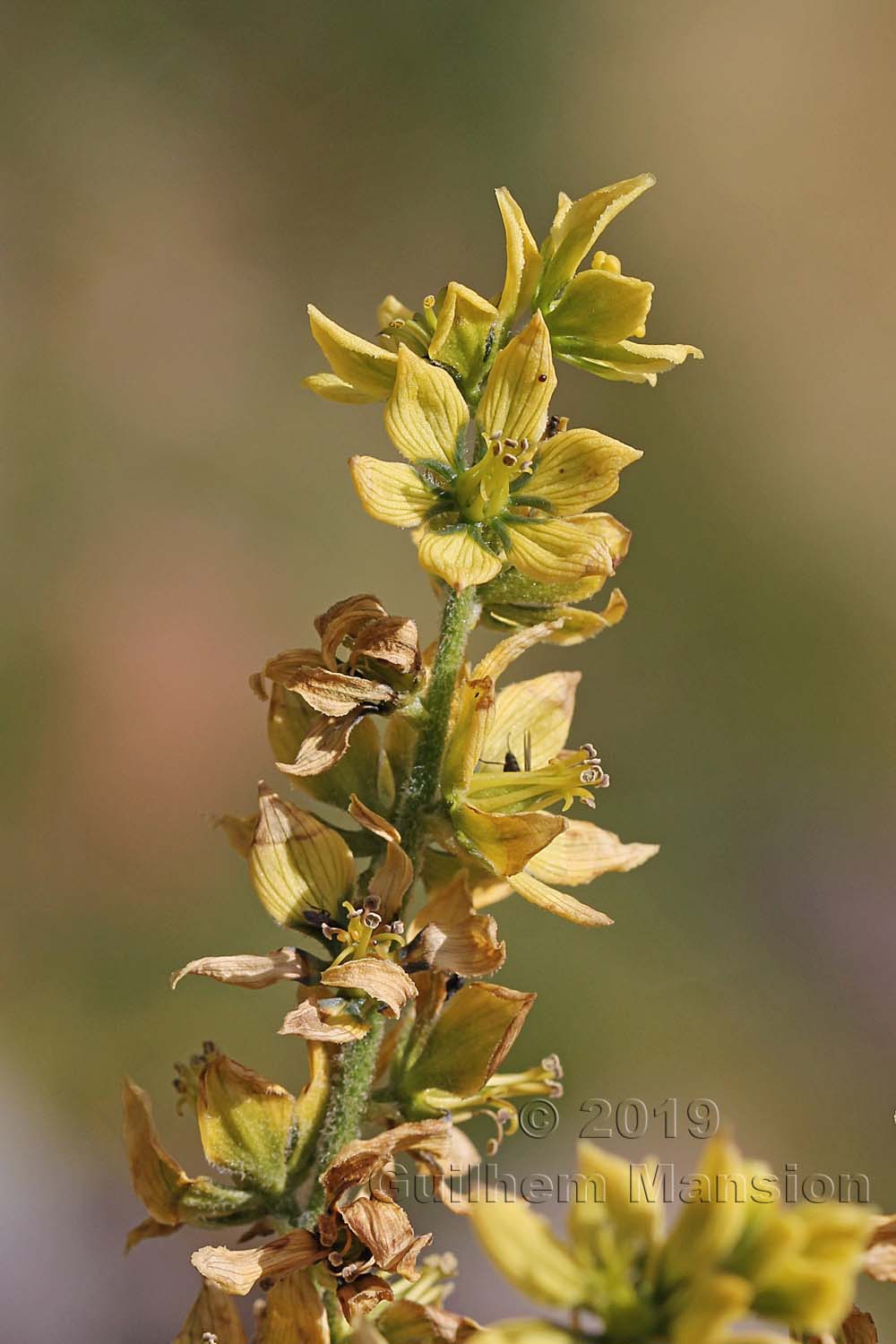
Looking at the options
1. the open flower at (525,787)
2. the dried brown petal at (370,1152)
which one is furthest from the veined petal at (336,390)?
the dried brown petal at (370,1152)

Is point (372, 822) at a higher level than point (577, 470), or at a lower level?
lower

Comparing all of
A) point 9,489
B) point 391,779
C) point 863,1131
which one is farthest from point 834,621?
point 391,779

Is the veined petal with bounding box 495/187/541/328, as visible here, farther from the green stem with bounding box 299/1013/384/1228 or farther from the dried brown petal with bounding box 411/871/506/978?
the green stem with bounding box 299/1013/384/1228

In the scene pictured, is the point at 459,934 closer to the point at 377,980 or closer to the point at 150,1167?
the point at 377,980

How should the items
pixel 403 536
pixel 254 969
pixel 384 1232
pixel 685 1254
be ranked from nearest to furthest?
1. pixel 685 1254
2. pixel 384 1232
3. pixel 254 969
4. pixel 403 536

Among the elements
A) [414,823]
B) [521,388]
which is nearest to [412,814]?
[414,823]

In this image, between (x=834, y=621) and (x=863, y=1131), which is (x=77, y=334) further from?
(x=863, y=1131)

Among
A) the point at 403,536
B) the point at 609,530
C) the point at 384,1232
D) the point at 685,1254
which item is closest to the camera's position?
the point at 685,1254

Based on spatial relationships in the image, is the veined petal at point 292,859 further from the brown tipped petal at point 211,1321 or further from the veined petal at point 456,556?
the brown tipped petal at point 211,1321
